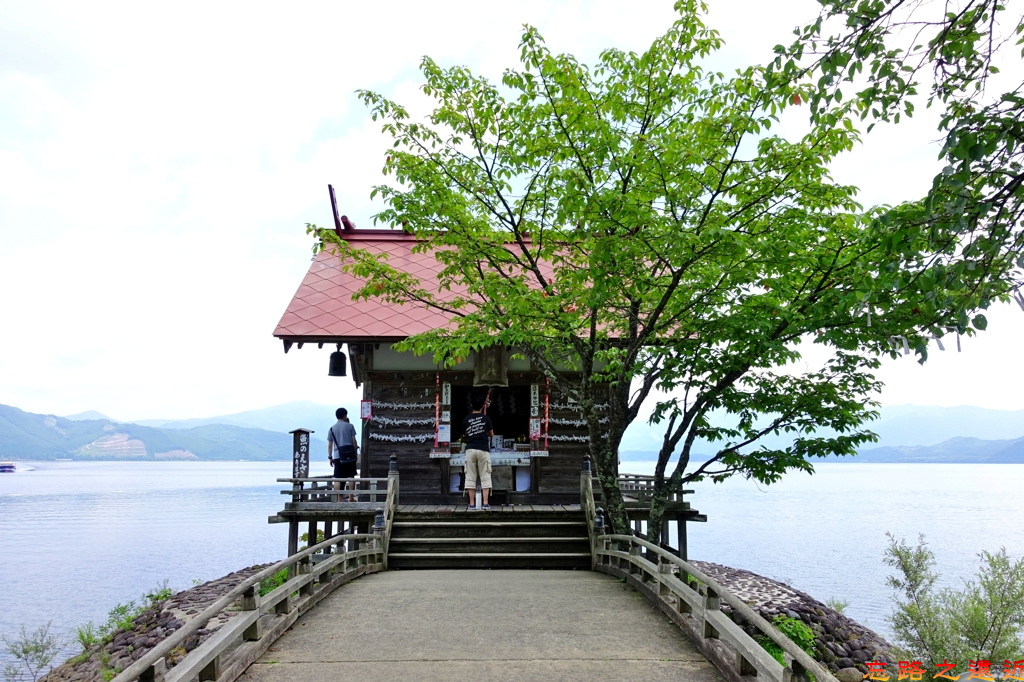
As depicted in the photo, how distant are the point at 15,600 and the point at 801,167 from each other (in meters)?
23.3

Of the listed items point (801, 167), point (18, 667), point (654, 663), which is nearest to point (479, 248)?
point (801, 167)

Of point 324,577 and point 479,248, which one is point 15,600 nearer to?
point 324,577

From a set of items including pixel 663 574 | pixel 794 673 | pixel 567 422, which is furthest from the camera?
pixel 567 422

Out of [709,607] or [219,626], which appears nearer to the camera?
[709,607]

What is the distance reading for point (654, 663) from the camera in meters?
5.83

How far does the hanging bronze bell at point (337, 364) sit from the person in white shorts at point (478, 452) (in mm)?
3012

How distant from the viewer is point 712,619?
604 cm

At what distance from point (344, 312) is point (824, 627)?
11573 mm

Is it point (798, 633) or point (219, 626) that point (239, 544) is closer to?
point (219, 626)

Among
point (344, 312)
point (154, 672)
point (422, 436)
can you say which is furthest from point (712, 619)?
point (344, 312)

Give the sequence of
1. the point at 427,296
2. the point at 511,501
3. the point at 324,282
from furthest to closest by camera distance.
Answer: the point at 324,282 < the point at 511,501 < the point at 427,296

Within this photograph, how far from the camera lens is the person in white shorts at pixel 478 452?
1255 cm

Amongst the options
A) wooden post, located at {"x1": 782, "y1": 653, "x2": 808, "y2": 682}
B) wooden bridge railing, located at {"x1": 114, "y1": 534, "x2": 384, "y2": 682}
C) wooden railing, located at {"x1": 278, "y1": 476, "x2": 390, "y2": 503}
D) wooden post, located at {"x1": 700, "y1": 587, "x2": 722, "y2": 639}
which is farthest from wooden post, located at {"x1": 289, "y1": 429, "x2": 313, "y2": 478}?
wooden post, located at {"x1": 782, "y1": 653, "x2": 808, "y2": 682}

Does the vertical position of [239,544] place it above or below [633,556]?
below
